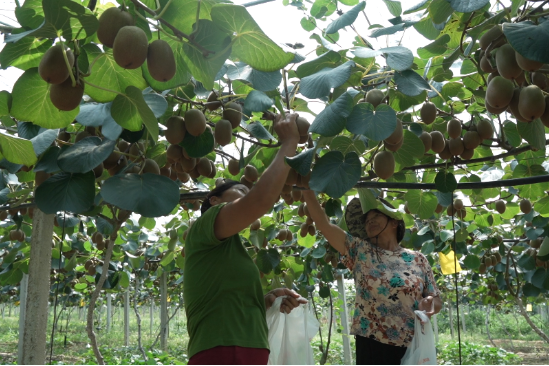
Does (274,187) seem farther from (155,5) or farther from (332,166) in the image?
(155,5)

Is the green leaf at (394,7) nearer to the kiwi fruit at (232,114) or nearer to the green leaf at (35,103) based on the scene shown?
the kiwi fruit at (232,114)

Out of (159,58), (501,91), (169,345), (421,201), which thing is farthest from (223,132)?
(169,345)

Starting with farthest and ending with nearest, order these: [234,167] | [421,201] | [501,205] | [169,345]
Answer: [169,345], [501,205], [421,201], [234,167]

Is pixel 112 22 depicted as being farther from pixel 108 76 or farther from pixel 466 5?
pixel 466 5

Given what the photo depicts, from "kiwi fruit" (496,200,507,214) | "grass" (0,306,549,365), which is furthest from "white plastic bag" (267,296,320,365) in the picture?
"grass" (0,306,549,365)

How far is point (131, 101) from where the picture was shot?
1.23m

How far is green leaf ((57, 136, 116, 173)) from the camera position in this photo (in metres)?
1.28

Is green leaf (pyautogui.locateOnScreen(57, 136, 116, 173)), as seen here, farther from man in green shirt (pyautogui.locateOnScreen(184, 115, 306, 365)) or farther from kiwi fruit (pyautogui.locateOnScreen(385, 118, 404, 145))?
→ kiwi fruit (pyautogui.locateOnScreen(385, 118, 404, 145))

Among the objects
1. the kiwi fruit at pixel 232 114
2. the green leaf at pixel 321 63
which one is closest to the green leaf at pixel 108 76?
the kiwi fruit at pixel 232 114

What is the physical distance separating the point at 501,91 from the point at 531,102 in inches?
3.0

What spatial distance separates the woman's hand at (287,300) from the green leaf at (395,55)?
68 cm

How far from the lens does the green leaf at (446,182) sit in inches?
75.5

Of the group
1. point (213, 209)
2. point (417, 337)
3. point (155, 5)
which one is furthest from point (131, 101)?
point (417, 337)

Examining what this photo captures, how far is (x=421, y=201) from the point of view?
253 centimetres
